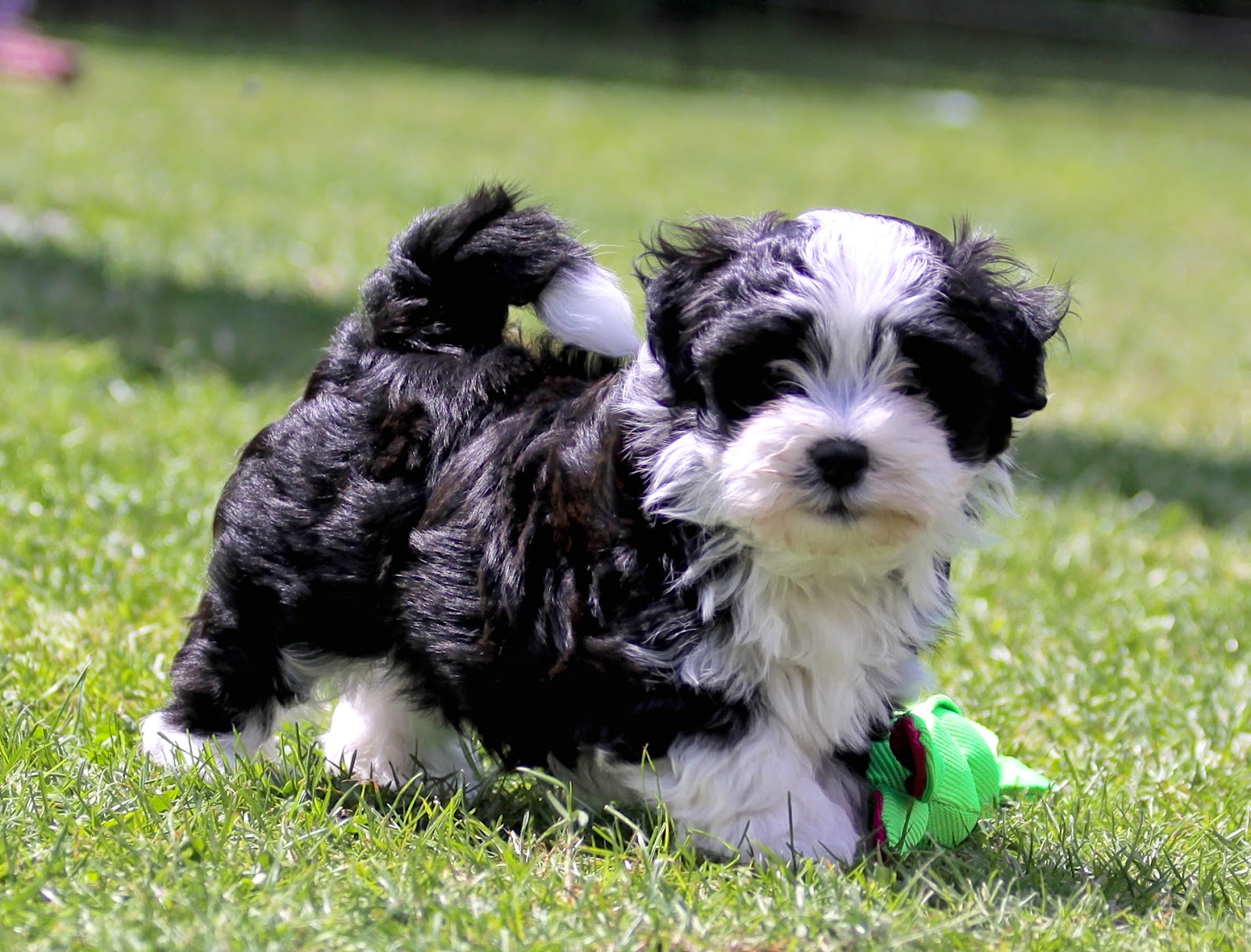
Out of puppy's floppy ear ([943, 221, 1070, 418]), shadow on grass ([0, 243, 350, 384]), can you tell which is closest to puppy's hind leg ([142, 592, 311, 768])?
puppy's floppy ear ([943, 221, 1070, 418])

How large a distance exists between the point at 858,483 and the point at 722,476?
242mm

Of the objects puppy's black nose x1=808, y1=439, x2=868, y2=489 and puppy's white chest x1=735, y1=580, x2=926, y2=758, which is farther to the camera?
puppy's white chest x1=735, y1=580, x2=926, y2=758

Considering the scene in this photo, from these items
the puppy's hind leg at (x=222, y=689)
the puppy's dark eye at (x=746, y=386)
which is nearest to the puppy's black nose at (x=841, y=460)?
the puppy's dark eye at (x=746, y=386)

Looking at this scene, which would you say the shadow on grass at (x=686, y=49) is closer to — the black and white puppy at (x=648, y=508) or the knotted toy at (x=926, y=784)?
the black and white puppy at (x=648, y=508)

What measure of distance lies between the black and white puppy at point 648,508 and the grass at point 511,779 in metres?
0.19

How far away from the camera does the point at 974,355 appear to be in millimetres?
2715

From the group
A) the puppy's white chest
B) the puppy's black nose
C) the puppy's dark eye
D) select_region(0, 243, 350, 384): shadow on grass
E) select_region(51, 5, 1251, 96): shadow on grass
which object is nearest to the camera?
the puppy's black nose

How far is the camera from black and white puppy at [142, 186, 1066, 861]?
105 inches

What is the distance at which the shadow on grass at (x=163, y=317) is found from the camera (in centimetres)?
696

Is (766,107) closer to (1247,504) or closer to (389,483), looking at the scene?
(1247,504)

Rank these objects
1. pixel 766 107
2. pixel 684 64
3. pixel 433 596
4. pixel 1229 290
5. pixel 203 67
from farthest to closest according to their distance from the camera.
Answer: pixel 684 64 < pixel 766 107 < pixel 203 67 < pixel 1229 290 < pixel 433 596

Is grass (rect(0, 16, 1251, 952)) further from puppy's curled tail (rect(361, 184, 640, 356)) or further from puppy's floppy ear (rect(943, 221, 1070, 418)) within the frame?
puppy's floppy ear (rect(943, 221, 1070, 418))

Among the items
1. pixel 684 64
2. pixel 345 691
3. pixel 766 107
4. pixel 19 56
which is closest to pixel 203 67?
pixel 19 56

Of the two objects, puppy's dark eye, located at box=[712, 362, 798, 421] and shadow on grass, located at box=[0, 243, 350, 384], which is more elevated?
puppy's dark eye, located at box=[712, 362, 798, 421]
